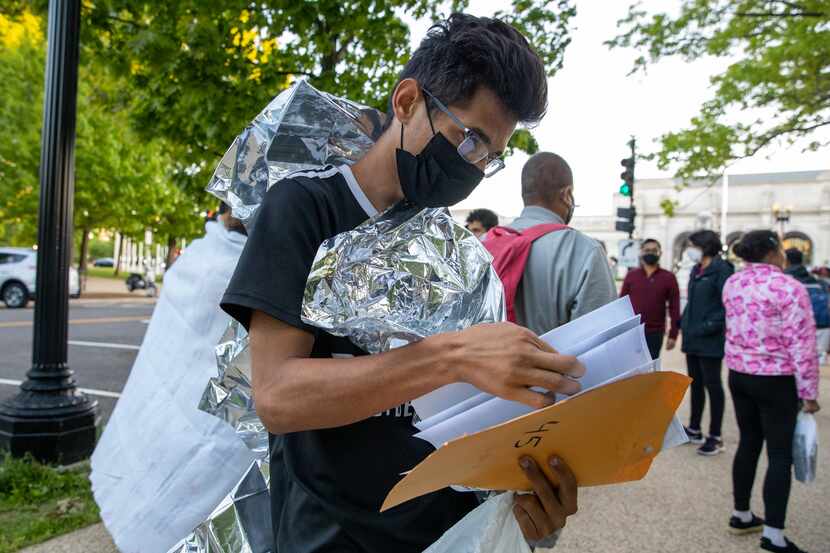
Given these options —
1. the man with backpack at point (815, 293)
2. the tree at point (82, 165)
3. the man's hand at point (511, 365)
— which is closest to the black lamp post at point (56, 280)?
the man's hand at point (511, 365)

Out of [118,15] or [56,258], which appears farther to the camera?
[118,15]

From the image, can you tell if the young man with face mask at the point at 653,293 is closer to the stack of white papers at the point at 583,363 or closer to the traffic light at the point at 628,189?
the stack of white papers at the point at 583,363

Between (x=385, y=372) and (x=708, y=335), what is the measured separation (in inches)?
221

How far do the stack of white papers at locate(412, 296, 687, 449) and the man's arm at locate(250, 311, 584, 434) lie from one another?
8 cm

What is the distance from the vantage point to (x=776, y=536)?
12.4 ft

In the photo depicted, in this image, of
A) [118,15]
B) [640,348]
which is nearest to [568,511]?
[640,348]

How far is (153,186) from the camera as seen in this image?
25.0 metres

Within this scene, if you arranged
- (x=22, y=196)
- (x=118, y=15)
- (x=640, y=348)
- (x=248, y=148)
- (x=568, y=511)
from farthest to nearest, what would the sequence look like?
(x=22, y=196), (x=118, y=15), (x=248, y=148), (x=568, y=511), (x=640, y=348)

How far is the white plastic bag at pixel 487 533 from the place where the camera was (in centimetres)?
114

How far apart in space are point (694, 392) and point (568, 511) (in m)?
5.61

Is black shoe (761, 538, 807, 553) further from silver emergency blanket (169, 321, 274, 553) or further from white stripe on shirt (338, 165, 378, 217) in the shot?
white stripe on shirt (338, 165, 378, 217)

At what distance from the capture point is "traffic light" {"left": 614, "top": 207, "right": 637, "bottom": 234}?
1534 centimetres

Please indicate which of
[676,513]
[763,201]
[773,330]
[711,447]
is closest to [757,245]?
[773,330]

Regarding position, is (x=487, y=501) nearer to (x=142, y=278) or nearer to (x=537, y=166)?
(x=537, y=166)
